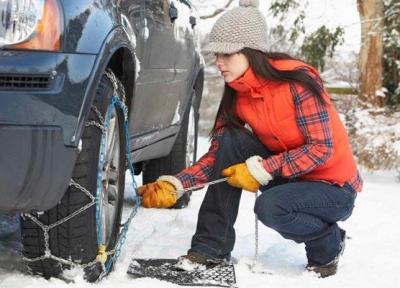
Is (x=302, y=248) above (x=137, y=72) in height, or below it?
below

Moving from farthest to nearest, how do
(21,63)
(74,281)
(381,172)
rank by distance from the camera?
(381,172), (74,281), (21,63)

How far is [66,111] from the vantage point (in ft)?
8.27

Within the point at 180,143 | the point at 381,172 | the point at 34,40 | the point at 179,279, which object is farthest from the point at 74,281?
the point at 381,172

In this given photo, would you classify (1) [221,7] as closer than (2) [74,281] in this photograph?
No

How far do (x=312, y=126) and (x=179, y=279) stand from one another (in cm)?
81

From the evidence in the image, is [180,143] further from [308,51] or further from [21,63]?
[308,51]

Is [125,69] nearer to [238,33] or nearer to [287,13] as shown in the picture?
[238,33]

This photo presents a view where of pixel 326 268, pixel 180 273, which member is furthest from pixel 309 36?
pixel 180 273

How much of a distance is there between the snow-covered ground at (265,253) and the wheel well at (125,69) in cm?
74

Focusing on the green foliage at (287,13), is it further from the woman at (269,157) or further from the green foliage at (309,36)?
the woman at (269,157)

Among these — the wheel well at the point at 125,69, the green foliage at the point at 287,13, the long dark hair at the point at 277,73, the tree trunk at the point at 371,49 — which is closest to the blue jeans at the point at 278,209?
the long dark hair at the point at 277,73

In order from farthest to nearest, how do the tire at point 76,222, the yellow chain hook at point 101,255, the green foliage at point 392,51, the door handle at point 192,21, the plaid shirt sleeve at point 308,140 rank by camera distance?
1. the green foliage at point 392,51
2. the door handle at point 192,21
3. the plaid shirt sleeve at point 308,140
4. the yellow chain hook at point 101,255
5. the tire at point 76,222

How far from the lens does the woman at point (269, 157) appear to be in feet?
10.6

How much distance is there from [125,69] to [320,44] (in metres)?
9.14
